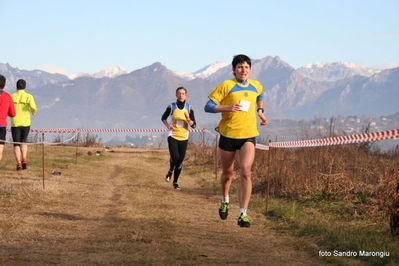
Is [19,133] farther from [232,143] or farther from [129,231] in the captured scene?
→ [232,143]

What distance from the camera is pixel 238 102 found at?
917cm

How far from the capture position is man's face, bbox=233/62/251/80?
30.2 feet

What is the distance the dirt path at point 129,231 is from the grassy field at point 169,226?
0.04 feet

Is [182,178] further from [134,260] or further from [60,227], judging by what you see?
[134,260]

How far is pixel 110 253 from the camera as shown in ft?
24.9

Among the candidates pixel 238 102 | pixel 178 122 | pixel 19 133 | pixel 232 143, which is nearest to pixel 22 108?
pixel 19 133

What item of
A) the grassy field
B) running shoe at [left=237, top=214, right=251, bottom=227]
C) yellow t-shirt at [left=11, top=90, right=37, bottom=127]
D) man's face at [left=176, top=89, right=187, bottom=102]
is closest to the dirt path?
the grassy field

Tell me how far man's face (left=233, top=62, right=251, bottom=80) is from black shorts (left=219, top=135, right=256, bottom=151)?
0.80m

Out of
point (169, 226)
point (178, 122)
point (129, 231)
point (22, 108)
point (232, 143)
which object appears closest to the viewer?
point (129, 231)

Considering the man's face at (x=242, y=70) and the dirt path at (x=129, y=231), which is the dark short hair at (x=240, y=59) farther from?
the dirt path at (x=129, y=231)

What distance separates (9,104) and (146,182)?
3.80 metres

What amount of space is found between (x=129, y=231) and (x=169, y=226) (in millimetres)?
780

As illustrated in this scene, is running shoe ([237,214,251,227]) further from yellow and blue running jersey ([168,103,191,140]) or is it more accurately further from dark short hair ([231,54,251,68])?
yellow and blue running jersey ([168,103,191,140])

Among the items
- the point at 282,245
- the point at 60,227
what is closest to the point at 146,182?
the point at 60,227
